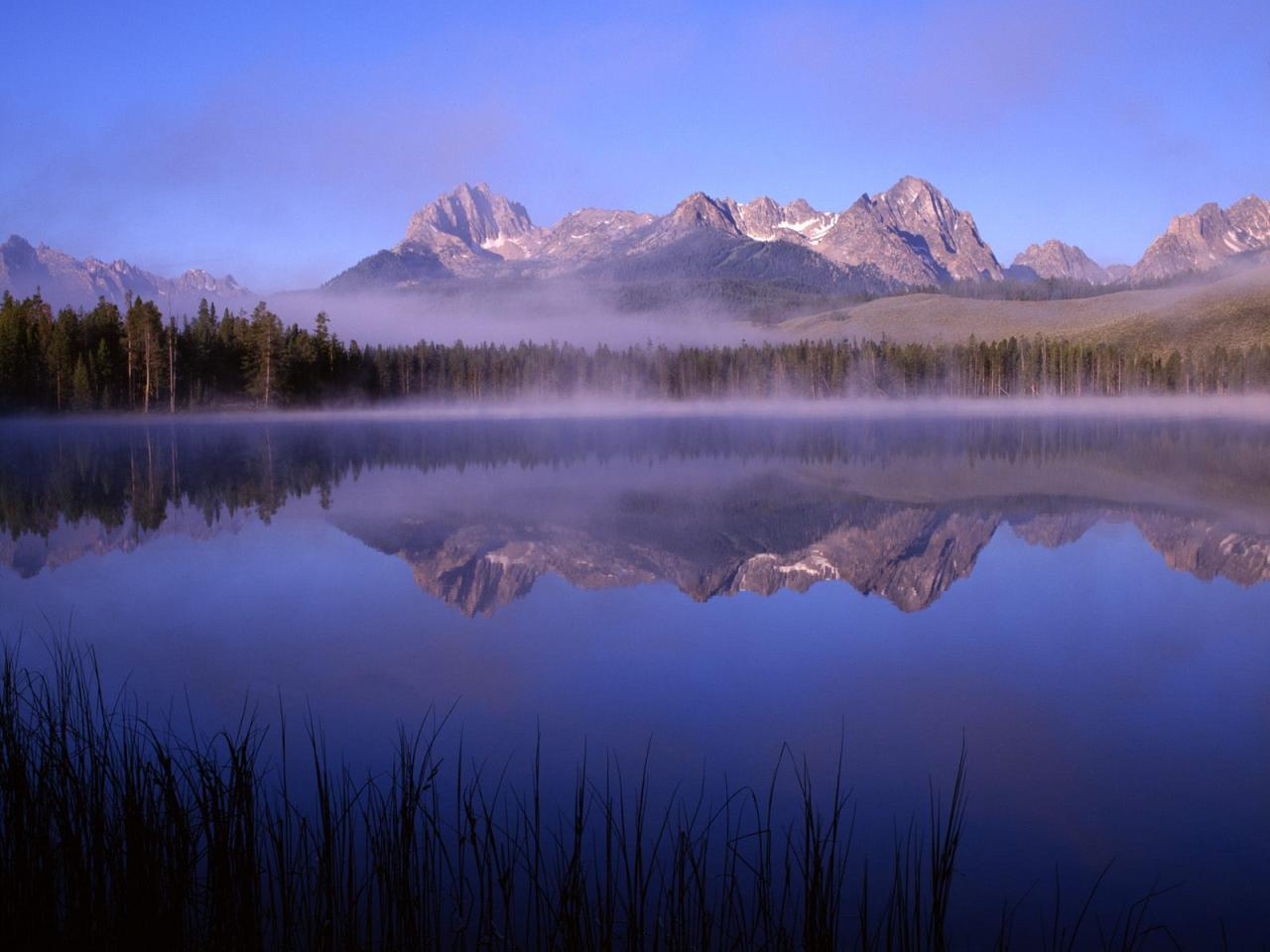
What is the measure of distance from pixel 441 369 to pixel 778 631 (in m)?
118

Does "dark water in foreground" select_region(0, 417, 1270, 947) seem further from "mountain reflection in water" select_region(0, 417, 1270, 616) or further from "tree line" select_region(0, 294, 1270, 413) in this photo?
"tree line" select_region(0, 294, 1270, 413)

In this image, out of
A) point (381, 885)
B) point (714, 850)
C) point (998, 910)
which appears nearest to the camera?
point (381, 885)

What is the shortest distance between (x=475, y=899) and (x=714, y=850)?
1.51 meters

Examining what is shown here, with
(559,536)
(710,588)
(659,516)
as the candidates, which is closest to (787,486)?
(659,516)

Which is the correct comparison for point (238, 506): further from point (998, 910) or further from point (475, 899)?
point (998, 910)

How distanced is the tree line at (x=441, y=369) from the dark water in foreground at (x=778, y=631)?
57.8 meters

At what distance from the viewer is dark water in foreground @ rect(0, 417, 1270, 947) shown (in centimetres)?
727

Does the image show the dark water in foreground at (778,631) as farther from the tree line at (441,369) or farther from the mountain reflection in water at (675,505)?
the tree line at (441,369)

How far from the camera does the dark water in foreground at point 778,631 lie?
286 inches

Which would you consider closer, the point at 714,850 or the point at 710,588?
the point at 714,850

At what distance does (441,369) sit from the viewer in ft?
412

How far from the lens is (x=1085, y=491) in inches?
973

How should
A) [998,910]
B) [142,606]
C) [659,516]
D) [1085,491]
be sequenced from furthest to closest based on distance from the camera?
[1085,491] → [659,516] → [142,606] → [998,910]

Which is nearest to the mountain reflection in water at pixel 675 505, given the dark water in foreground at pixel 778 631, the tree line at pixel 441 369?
the dark water in foreground at pixel 778 631
